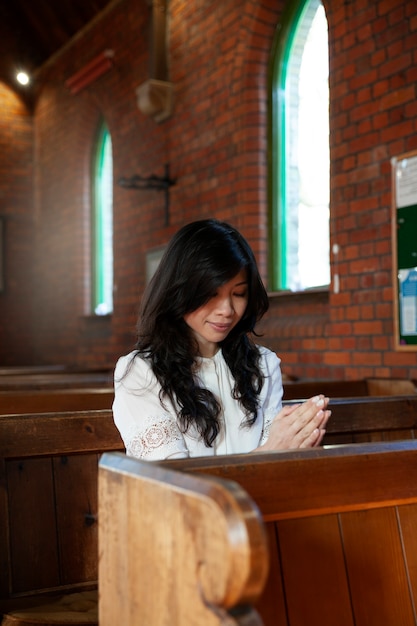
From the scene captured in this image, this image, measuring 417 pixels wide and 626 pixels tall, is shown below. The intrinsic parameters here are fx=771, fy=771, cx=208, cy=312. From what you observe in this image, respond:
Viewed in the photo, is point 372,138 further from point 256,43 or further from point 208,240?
point 208,240

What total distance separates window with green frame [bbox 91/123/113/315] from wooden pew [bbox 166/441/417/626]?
6.20 meters

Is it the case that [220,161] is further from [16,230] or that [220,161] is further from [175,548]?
[175,548]

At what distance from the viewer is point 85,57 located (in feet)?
23.9

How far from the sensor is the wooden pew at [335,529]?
Result: 4.01 ft

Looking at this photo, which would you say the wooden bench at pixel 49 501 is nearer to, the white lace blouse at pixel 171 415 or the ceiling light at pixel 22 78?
the white lace blouse at pixel 171 415

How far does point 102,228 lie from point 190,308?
6.04 metres

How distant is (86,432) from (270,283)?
109 inches

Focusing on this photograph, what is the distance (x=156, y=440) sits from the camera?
1.68 metres

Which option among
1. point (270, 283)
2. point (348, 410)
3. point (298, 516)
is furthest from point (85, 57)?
point (298, 516)

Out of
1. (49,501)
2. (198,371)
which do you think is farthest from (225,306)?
(49,501)

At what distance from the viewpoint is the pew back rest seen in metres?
2.03

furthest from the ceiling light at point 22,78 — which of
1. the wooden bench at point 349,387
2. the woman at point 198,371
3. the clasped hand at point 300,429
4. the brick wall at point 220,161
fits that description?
the clasped hand at point 300,429

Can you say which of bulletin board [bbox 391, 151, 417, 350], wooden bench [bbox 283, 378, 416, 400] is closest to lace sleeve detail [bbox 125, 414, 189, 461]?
wooden bench [bbox 283, 378, 416, 400]

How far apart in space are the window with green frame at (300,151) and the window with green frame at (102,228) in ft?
9.48
